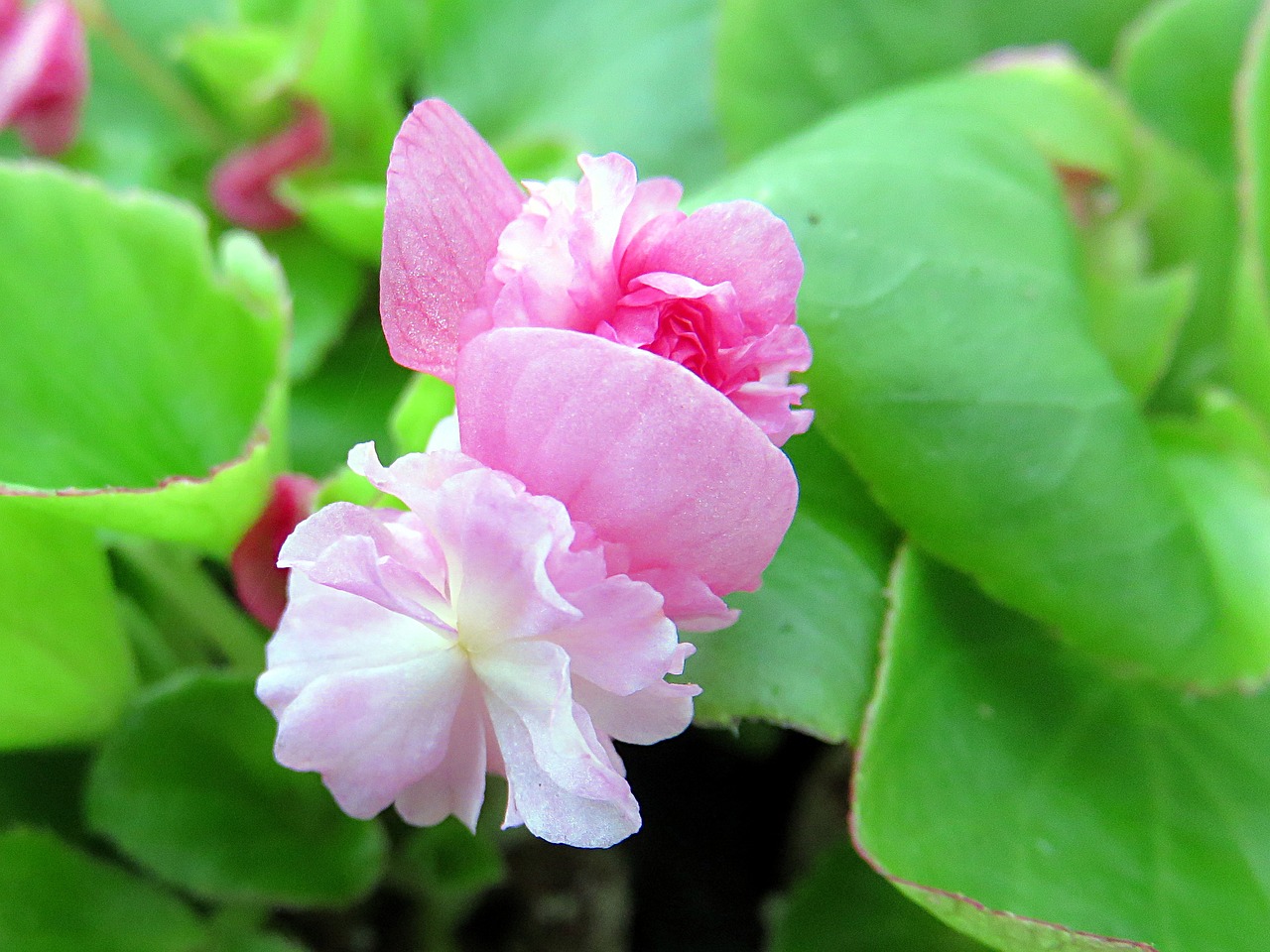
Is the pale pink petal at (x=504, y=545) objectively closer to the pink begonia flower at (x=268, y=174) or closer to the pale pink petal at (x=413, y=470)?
the pale pink petal at (x=413, y=470)

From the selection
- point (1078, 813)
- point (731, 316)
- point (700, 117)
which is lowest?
point (1078, 813)

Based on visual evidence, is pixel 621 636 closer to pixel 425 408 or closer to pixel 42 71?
pixel 425 408

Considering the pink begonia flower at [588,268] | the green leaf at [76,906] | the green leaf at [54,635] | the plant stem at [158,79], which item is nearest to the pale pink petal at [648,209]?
the pink begonia flower at [588,268]

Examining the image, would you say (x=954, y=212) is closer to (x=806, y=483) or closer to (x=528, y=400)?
(x=806, y=483)

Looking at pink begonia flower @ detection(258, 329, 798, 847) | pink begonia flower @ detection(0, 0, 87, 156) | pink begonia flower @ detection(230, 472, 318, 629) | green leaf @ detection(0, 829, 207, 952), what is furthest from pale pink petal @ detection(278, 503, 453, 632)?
pink begonia flower @ detection(0, 0, 87, 156)

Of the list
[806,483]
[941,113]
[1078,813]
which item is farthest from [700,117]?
[1078,813]

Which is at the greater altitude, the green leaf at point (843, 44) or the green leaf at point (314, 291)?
the green leaf at point (843, 44)
